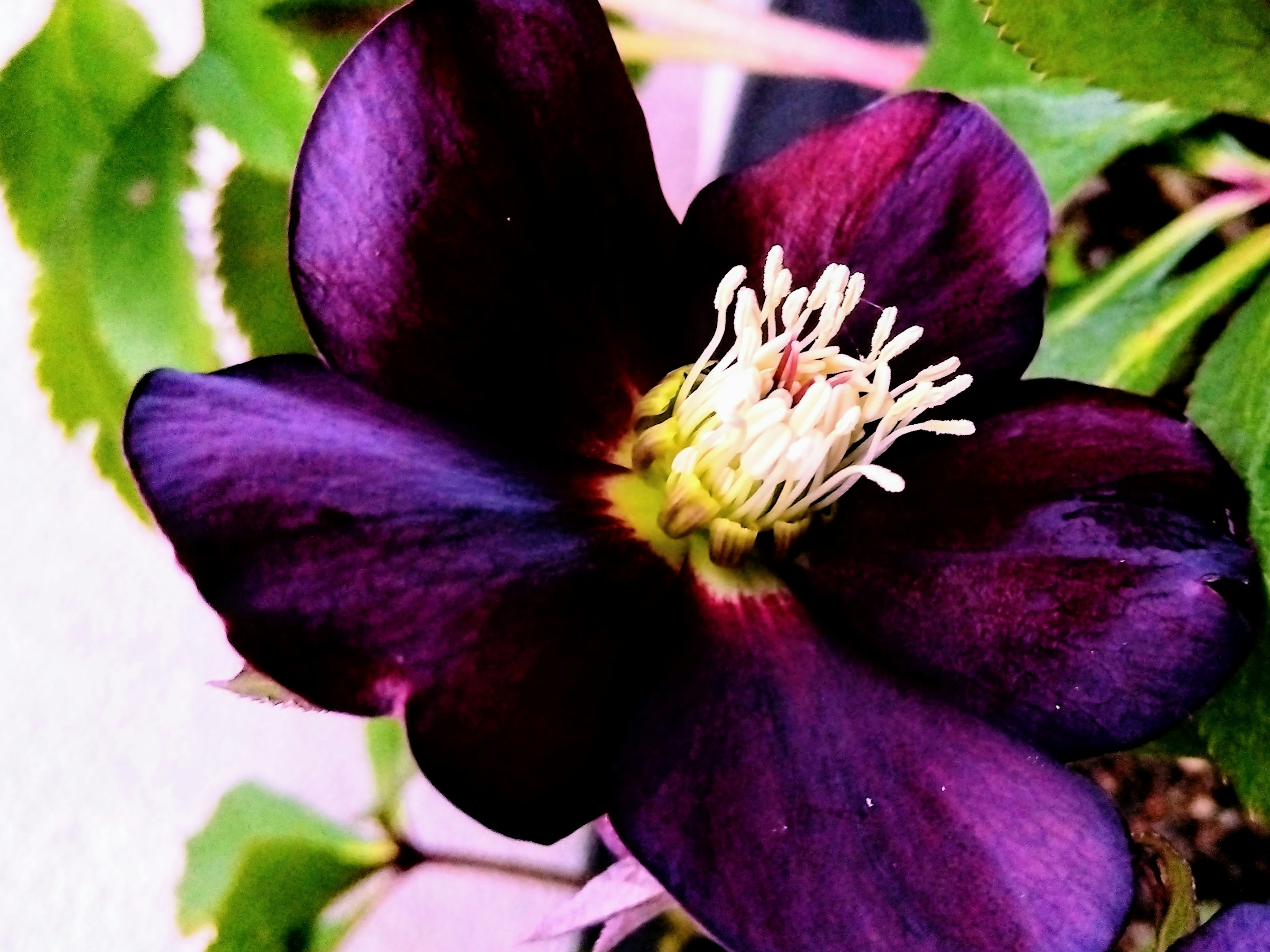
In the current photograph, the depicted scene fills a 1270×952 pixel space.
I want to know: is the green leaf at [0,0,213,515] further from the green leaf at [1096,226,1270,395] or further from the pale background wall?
the green leaf at [1096,226,1270,395]

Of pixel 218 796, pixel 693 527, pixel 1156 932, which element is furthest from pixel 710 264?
pixel 218 796

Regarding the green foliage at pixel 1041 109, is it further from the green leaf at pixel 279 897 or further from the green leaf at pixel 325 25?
the green leaf at pixel 279 897

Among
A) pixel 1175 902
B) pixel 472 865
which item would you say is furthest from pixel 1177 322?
pixel 472 865

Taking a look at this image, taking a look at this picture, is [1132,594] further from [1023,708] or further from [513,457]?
[513,457]

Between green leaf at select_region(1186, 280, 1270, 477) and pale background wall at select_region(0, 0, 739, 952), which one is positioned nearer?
green leaf at select_region(1186, 280, 1270, 477)

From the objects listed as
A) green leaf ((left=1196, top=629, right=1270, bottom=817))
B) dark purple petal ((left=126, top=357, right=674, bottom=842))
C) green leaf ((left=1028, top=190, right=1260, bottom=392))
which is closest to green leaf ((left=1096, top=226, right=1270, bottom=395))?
green leaf ((left=1028, top=190, right=1260, bottom=392))

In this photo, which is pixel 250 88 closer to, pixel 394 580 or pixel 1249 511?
pixel 394 580
